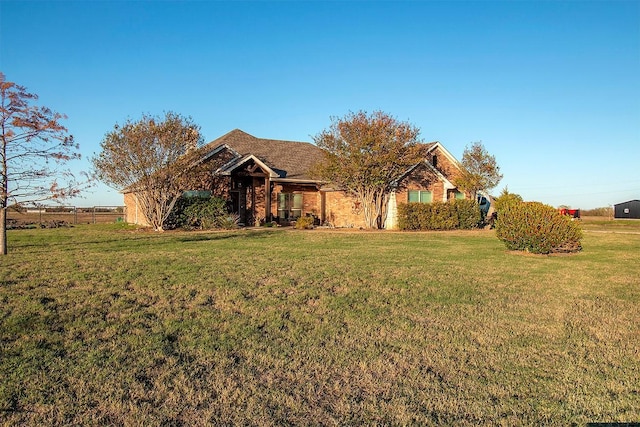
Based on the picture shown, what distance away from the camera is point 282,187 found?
27969 mm

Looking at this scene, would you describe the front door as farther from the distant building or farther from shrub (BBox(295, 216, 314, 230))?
the distant building

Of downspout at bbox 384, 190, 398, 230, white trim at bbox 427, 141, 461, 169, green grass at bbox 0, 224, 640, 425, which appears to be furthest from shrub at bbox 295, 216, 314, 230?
green grass at bbox 0, 224, 640, 425

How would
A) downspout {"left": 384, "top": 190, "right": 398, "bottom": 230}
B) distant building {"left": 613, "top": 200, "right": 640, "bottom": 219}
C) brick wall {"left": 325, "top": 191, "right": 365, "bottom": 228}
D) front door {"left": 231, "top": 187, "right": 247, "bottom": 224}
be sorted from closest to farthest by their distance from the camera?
1. downspout {"left": 384, "top": 190, "right": 398, "bottom": 230}
2. front door {"left": 231, "top": 187, "right": 247, "bottom": 224}
3. brick wall {"left": 325, "top": 191, "right": 365, "bottom": 228}
4. distant building {"left": 613, "top": 200, "right": 640, "bottom": 219}

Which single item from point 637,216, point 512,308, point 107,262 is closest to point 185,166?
point 107,262

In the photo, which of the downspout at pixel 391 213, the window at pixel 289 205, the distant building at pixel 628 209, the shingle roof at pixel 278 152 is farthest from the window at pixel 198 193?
the distant building at pixel 628 209

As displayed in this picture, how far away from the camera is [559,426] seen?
11.4 ft

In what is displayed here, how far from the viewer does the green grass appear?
3.77 meters

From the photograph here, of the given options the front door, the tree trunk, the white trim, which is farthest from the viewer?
the white trim

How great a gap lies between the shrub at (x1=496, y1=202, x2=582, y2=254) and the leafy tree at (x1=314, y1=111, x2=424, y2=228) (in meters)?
10.7

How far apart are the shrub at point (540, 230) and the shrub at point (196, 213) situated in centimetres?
1478

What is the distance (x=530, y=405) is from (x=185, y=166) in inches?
824

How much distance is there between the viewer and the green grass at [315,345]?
377 cm

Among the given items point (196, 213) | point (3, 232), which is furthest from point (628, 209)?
point (3, 232)

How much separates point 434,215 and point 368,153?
481 cm
